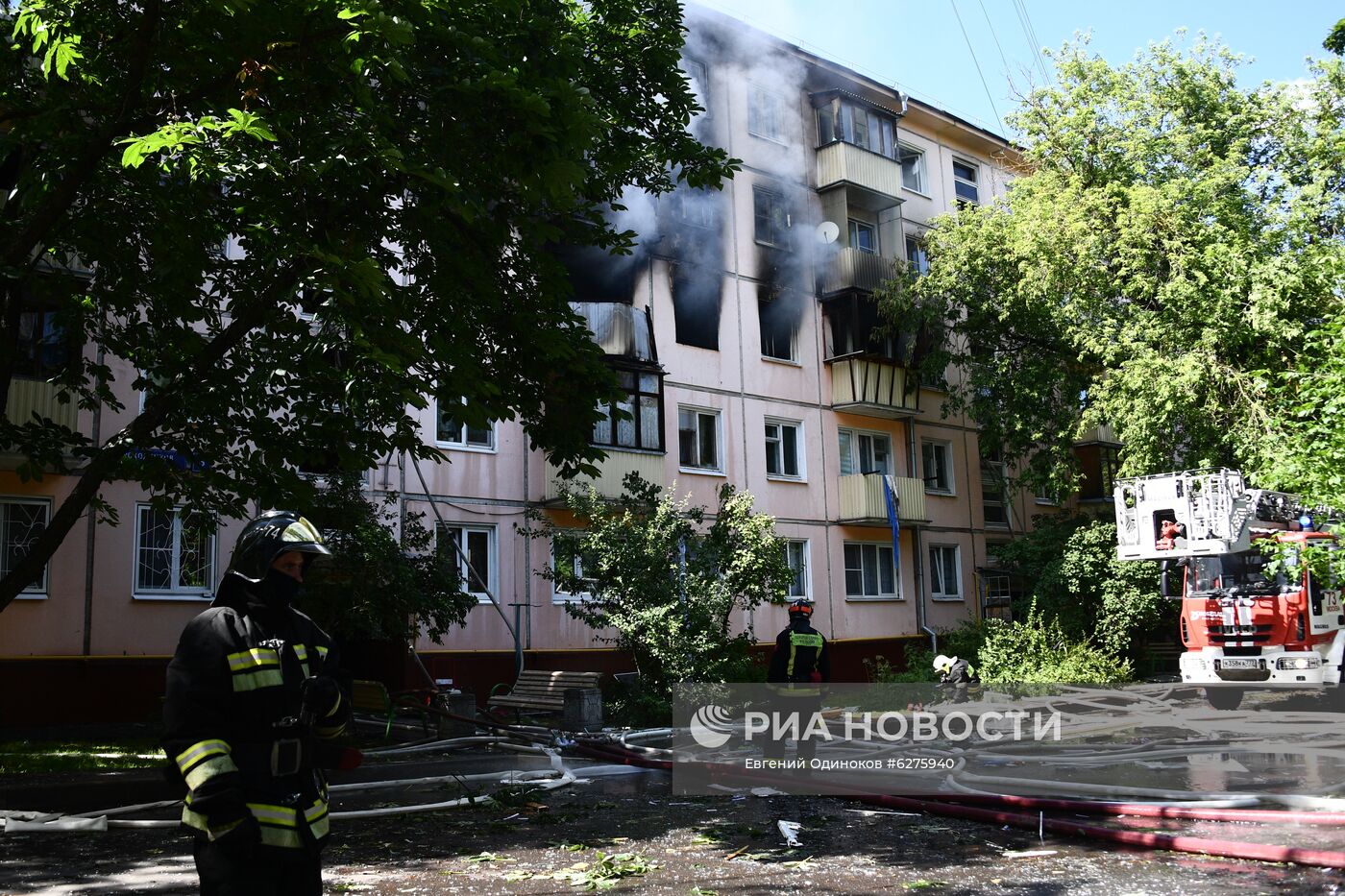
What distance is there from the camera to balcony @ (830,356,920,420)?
28516mm

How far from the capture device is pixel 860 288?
28.5 meters

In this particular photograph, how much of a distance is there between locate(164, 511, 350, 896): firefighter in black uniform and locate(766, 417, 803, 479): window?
23.1m

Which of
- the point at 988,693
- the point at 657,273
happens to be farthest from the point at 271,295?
the point at 657,273

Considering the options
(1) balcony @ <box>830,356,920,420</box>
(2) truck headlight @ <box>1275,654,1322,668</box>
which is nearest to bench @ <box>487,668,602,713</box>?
(2) truck headlight @ <box>1275,654,1322,668</box>

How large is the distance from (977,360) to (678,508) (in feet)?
44.4

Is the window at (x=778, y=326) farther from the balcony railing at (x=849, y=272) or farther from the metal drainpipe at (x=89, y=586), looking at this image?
the metal drainpipe at (x=89, y=586)

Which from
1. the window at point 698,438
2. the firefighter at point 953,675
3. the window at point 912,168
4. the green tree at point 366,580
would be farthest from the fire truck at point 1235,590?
the window at point 912,168

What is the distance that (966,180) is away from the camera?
3478 cm

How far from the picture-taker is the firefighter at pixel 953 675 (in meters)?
14.9

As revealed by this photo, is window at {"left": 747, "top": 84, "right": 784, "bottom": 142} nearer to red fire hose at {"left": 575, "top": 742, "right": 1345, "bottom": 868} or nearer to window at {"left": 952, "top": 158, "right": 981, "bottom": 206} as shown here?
window at {"left": 952, "top": 158, "right": 981, "bottom": 206}

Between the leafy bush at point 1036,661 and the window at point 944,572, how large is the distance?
7974 mm

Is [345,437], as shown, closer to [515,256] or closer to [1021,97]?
[515,256]

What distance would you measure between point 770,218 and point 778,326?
293 centimetres

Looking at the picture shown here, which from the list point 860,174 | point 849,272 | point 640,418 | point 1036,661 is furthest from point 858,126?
point 1036,661
